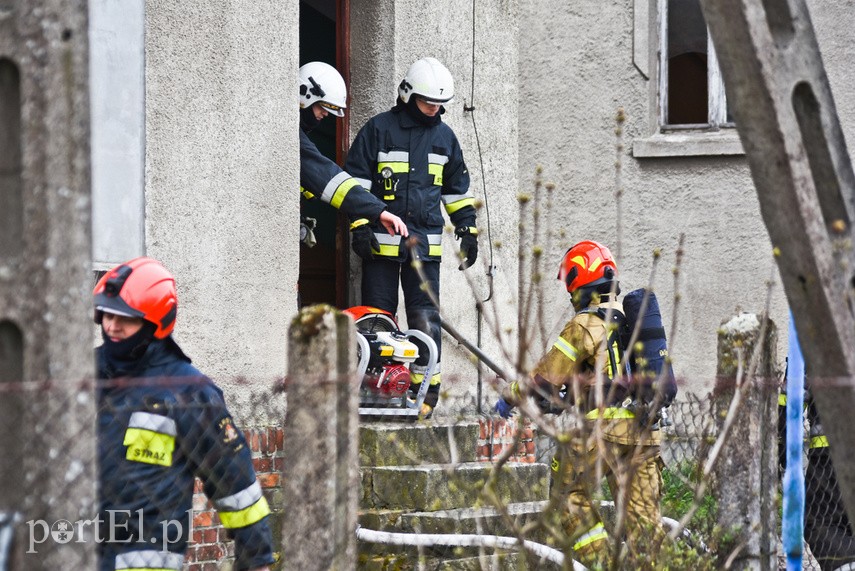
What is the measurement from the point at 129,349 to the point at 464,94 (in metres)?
4.88

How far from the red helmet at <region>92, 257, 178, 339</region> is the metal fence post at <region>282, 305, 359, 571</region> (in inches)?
48.0

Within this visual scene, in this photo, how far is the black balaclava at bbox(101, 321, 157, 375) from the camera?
15.4 feet

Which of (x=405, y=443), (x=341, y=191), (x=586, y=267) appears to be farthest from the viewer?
(x=341, y=191)

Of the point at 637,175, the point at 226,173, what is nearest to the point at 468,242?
the point at 226,173

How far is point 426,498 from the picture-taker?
704 cm

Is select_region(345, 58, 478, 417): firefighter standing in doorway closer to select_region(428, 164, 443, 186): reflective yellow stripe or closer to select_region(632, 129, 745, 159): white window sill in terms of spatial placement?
select_region(428, 164, 443, 186): reflective yellow stripe

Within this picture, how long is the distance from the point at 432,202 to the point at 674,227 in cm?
325

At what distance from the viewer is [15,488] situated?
305 cm

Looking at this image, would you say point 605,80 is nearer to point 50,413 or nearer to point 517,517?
point 517,517

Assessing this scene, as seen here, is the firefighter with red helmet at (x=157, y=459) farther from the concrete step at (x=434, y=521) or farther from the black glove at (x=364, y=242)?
the black glove at (x=364, y=242)

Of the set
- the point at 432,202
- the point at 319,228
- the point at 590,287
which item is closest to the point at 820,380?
the point at 590,287

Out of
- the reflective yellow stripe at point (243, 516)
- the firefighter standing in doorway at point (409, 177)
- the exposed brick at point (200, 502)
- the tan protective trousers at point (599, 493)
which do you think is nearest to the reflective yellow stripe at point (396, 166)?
the firefighter standing in doorway at point (409, 177)

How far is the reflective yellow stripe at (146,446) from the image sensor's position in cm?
446

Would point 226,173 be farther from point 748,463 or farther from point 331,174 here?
point 748,463
